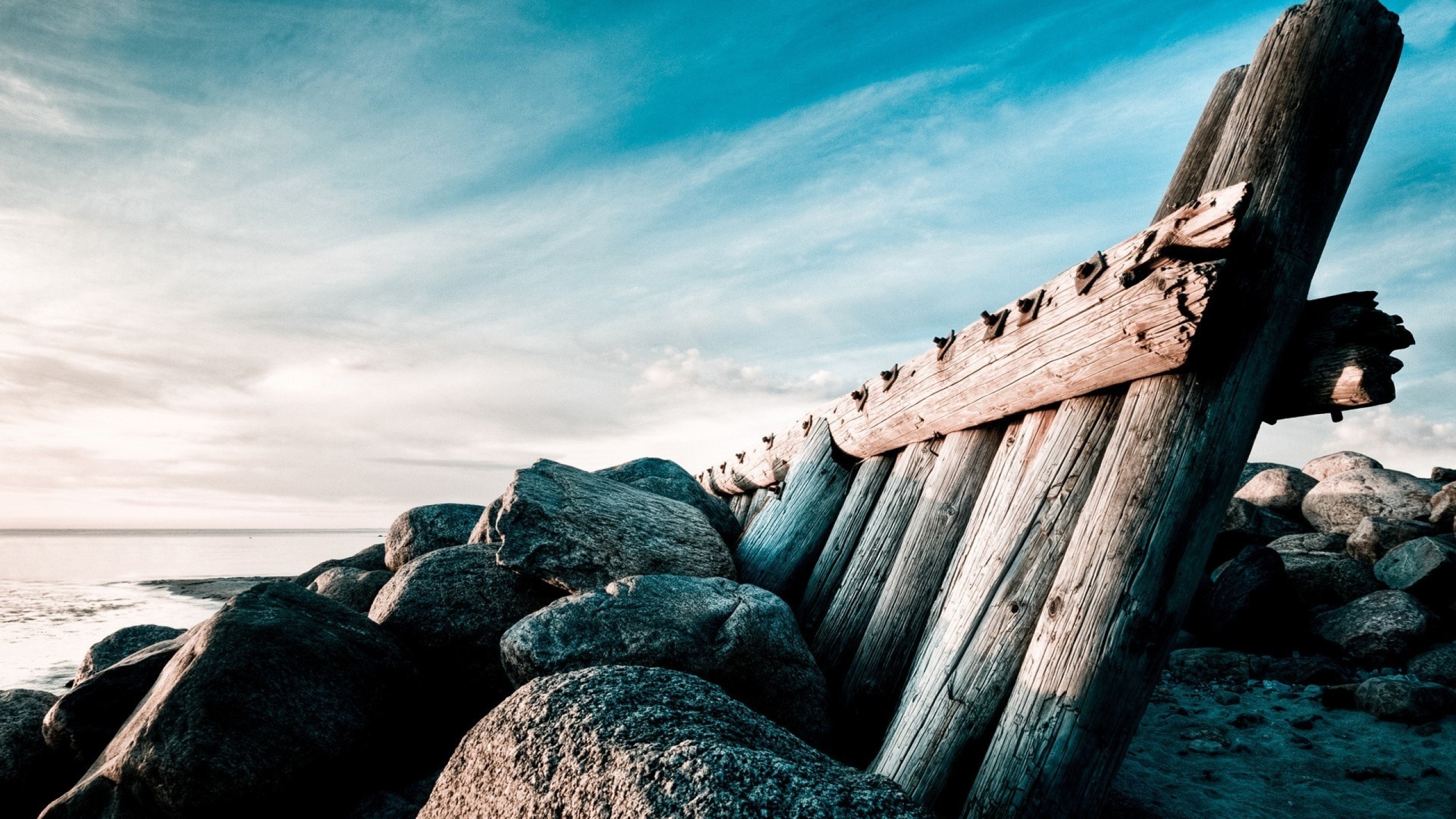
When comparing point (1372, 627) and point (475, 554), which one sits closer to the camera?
point (475, 554)

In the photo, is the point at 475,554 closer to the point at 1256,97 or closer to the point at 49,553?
the point at 1256,97

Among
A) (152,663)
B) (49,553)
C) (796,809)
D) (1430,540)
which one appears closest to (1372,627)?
(1430,540)

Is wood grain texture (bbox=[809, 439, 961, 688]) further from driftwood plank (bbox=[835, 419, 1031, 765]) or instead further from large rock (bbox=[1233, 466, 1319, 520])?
large rock (bbox=[1233, 466, 1319, 520])

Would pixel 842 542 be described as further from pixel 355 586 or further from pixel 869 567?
pixel 355 586

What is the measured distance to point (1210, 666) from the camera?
23.8 ft

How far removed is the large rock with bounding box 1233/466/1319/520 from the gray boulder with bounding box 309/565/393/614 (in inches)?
451

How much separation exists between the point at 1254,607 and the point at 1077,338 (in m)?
5.84

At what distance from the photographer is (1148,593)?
3.13m

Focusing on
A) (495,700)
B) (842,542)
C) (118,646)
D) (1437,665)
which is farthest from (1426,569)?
(118,646)

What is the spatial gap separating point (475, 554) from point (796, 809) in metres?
3.93

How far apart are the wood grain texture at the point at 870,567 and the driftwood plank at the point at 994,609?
40.5 inches

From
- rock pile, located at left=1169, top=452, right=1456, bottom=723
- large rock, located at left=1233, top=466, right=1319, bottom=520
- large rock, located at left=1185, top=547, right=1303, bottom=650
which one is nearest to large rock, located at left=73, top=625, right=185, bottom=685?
rock pile, located at left=1169, top=452, right=1456, bottom=723

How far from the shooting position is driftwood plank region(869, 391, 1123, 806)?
3.49 metres

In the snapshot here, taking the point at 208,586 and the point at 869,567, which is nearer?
the point at 869,567
